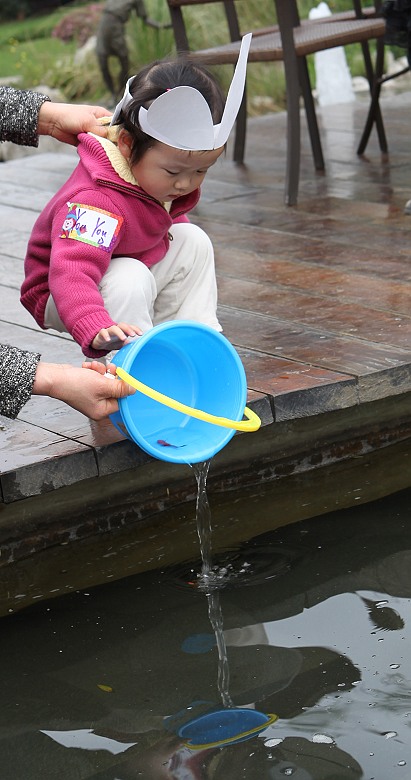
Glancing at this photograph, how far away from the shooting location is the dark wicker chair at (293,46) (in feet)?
15.1

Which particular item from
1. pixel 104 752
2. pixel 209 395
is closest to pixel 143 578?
pixel 209 395

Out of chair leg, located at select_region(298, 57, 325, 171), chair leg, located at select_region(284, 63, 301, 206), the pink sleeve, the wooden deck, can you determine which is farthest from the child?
chair leg, located at select_region(298, 57, 325, 171)

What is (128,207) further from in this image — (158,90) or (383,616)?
(383,616)

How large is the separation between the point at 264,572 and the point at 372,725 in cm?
64

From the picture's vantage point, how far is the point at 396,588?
2.49m

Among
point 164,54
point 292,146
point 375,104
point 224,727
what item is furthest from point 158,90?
point 164,54

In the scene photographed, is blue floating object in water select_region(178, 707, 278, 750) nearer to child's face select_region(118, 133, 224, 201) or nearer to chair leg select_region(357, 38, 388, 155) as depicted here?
child's face select_region(118, 133, 224, 201)

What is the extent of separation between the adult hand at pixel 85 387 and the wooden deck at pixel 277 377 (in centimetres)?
17

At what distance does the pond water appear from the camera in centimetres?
196

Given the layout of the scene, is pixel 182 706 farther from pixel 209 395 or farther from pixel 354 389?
pixel 354 389

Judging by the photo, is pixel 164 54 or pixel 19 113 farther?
pixel 164 54

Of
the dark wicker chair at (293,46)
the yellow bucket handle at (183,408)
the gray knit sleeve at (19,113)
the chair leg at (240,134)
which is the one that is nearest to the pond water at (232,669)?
the yellow bucket handle at (183,408)

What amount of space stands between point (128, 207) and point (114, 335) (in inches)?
15.5

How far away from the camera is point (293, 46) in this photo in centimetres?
461
